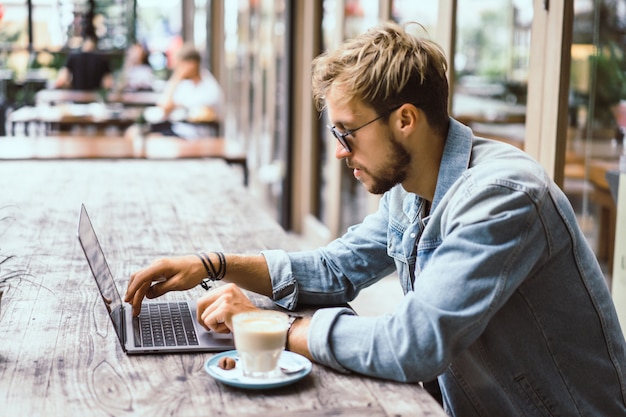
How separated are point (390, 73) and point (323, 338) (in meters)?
0.49

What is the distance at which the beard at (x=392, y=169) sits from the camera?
1.58 meters

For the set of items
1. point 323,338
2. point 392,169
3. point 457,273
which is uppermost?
point 392,169

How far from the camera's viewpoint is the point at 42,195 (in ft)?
10.4

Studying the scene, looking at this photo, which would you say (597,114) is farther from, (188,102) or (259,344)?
(188,102)

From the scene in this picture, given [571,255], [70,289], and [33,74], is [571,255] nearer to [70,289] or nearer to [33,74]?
[70,289]

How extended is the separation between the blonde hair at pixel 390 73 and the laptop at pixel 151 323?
507 mm

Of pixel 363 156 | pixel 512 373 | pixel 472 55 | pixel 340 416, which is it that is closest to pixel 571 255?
pixel 512 373

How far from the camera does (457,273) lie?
1324mm

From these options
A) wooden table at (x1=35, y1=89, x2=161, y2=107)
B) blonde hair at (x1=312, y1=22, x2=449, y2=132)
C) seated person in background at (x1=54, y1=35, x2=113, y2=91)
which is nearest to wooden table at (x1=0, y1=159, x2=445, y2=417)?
blonde hair at (x1=312, y1=22, x2=449, y2=132)

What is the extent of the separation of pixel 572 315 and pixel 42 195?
2.23m

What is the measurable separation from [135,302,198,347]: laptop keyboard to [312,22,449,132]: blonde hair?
519 millimetres

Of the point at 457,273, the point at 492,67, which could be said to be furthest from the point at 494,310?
the point at 492,67

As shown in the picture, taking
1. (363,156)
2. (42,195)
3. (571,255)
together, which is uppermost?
(363,156)

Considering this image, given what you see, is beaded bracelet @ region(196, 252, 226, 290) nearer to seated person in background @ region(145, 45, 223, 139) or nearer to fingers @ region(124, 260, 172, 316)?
fingers @ region(124, 260, 172, 316)
